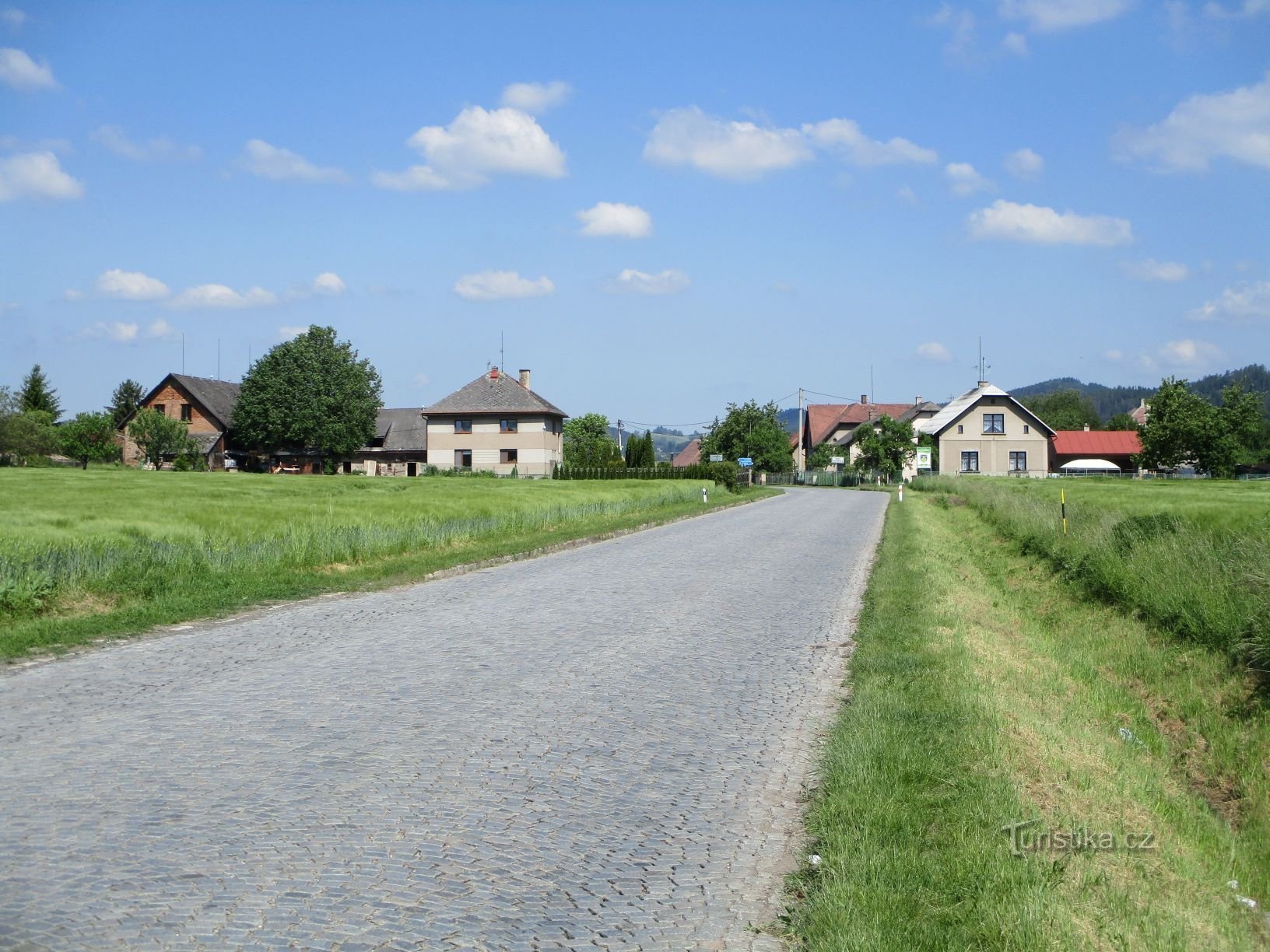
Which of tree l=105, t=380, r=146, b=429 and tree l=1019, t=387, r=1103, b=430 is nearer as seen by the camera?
tree l=105, t=380, r=146, b=429

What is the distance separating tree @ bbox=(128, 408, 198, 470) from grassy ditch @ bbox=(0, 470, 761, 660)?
43736mm

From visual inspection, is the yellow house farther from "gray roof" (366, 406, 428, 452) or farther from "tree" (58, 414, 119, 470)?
"tree" (58, 414, 119, 470)

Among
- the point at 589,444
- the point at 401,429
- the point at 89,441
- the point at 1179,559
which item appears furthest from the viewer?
the point at 589,444

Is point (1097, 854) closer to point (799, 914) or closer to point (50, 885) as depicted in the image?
point (799, 914)

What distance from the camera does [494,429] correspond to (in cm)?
8275

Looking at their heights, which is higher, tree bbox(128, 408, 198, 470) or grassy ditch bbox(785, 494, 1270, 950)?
tree bbox(128, 408, 198, 470)

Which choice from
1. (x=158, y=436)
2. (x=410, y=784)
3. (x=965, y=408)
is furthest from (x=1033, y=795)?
(x=965, y=408)

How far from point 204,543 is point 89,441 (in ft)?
216

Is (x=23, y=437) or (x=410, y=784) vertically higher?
(x=23, y=437)

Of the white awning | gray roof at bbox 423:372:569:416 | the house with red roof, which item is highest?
gray roof at bbox 423:372:569:416

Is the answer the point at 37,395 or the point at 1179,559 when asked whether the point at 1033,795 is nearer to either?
the point at 1179,559

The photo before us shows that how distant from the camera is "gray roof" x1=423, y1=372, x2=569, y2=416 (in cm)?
8219

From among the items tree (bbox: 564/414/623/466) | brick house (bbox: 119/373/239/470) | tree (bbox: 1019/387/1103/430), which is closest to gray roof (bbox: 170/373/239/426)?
brick house (bbox: 119/373/239/470)

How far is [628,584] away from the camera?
623 inches
